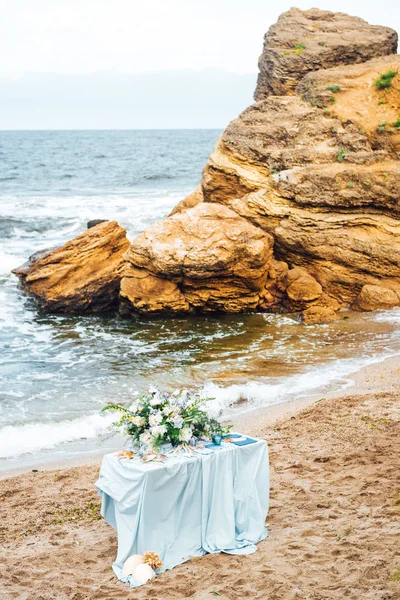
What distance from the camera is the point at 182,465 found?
524 cm

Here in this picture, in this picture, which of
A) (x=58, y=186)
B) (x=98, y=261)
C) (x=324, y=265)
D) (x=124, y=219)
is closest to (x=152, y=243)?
(x=98, y=261)

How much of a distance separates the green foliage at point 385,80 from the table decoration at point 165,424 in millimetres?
13318

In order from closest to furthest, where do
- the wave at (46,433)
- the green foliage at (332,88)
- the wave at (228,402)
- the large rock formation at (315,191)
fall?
1. the wave at (46,433)
2. the wave at (228,402)
3. the large rock formation at (315,191)
4. the green foliage at (332,88)

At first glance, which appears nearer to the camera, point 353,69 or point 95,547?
point 95,547

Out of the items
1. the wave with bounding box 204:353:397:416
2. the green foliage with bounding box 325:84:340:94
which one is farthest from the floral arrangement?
the green foliage with bounding box 325:84:340:94

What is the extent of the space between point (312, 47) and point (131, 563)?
1622 centimetres

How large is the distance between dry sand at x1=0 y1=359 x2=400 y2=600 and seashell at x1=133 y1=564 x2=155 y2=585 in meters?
0.06

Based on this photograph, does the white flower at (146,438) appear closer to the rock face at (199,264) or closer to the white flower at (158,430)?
the white flower at (158,430)

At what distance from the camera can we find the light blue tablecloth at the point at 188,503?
5.20 metres

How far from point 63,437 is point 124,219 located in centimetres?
2003

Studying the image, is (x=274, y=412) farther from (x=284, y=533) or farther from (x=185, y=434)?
(x=185, y=434)

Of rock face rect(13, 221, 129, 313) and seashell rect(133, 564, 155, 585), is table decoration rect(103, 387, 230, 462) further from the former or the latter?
rock face rect(13, 221, 129, 313)

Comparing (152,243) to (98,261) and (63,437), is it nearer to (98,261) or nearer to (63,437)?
(98,261)

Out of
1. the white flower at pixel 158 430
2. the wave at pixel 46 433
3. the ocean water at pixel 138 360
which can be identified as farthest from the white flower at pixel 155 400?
the wave at pixel 46 433
